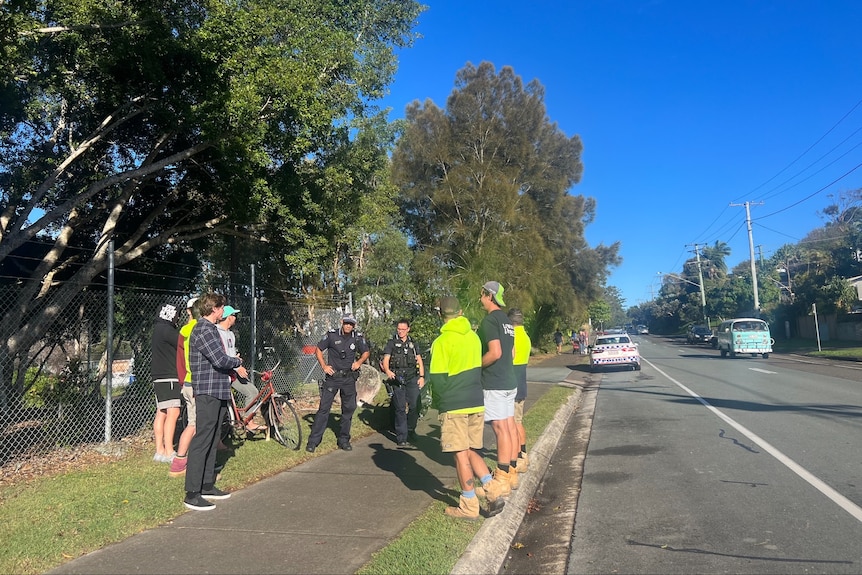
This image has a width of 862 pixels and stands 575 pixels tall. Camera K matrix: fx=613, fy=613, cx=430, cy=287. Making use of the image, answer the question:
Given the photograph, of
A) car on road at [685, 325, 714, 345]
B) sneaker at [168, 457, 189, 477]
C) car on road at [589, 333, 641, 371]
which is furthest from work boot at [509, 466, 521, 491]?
car on road at [685, 325, 714, 345]

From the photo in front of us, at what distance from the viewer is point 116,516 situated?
4.95 m

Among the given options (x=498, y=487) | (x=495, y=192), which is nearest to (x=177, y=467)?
(x=498, y=487)

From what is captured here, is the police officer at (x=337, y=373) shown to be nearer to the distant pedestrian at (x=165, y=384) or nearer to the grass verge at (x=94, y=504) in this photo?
the grass verge at (x=94, y=504)

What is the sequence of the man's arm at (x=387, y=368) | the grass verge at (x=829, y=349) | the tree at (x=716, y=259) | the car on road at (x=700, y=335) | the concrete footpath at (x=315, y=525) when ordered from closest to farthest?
1. the concrete footpath at (x=315, y=525)
2. the man's arm at (x=387, y=368)
3. the grass verge at (x=829, y=349)
4. the car on road at (x=700, y=335)
5. the tree at (x=716, y=259)

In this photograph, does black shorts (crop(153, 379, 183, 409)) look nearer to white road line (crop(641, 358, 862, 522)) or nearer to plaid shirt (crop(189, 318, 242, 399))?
plaid shirt (crop(189, 318, 242, 399))

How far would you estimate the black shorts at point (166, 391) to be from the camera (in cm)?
671

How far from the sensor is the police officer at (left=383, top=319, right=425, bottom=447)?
837 centimetres

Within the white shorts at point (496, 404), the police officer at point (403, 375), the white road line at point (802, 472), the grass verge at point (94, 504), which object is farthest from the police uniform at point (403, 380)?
the white road line at point (802, 472)

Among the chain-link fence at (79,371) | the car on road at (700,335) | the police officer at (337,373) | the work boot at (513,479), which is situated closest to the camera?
the work boot at (513,479)

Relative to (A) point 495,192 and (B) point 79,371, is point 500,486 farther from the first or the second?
(A) point 495,192

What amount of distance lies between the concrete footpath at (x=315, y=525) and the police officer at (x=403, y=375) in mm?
845

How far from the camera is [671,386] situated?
17000 mm

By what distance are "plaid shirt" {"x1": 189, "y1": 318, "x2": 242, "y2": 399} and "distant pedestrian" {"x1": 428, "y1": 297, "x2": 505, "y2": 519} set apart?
191 centimetres

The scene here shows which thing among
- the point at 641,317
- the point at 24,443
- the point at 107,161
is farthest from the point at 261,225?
the point at 641,317
